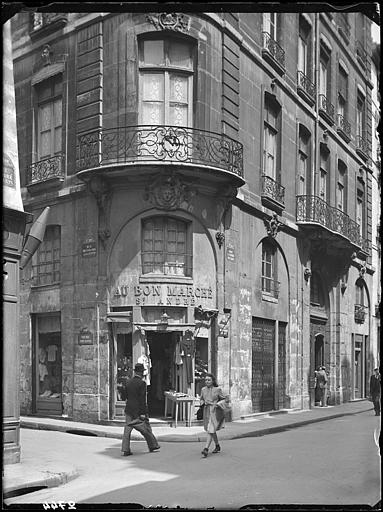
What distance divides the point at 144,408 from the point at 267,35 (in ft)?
45.4

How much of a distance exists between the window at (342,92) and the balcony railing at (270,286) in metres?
8.18

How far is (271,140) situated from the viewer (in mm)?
24141

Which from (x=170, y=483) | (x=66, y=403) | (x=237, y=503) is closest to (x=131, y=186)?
(x=66, y=403)

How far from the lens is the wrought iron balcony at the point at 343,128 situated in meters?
28.3

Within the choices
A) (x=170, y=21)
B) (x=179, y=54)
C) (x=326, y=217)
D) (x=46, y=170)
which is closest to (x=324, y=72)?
(x=326, y=217)

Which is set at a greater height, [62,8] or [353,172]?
[353,172]

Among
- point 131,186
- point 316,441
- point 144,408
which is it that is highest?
point 131,186

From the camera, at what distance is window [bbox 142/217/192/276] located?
1931 centimetres

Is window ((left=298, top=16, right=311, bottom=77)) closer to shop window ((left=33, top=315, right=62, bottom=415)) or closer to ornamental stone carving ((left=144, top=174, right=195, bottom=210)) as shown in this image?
ornamental stone carving ((left=144, top=174, right=195, bottom=210))

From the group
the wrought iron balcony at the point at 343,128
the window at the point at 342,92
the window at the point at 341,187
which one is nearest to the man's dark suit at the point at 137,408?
the window at the point at 341,187

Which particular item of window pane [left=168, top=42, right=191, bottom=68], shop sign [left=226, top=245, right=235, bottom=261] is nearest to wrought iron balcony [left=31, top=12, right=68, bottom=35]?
window pane [left=168, top=42, right=191, bottom=68]

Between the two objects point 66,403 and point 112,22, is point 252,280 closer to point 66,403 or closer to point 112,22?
point 66,403

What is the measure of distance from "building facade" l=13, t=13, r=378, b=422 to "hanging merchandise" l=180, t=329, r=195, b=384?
0.03 m

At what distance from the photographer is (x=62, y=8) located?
5.41 metres
